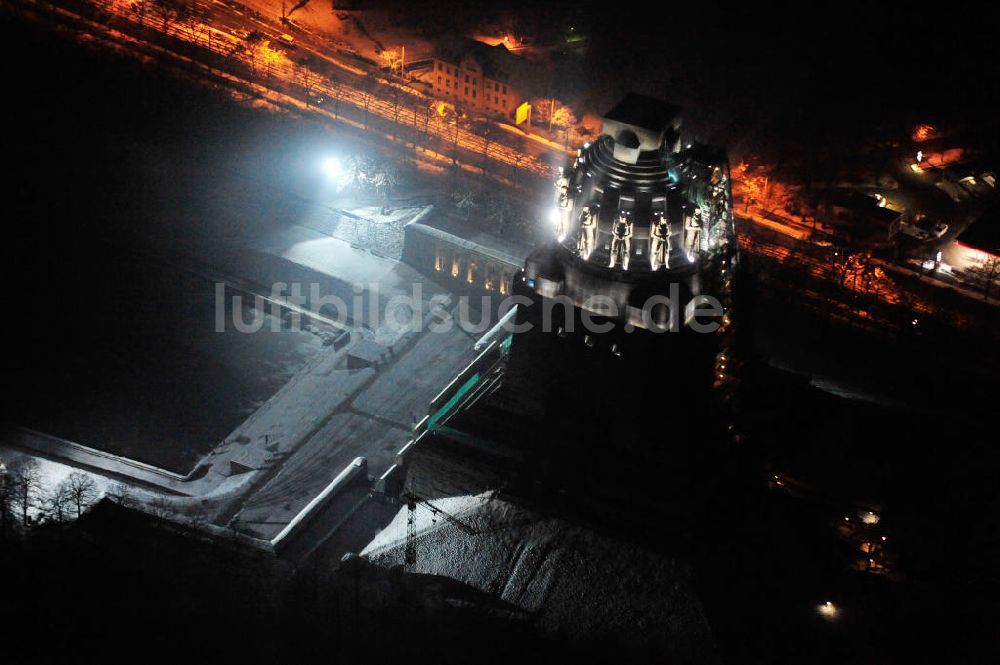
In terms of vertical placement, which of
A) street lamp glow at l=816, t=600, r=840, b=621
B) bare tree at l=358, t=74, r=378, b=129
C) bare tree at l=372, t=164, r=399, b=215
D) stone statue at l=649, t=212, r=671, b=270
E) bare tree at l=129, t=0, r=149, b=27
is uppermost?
bare tree at l=129, t=0, r=149, b=27

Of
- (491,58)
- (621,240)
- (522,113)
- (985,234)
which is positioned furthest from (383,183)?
(985,234)

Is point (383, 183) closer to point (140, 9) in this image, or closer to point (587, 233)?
point (140, 9)

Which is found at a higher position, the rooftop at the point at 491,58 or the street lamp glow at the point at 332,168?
the rooftop at the point at 491,58


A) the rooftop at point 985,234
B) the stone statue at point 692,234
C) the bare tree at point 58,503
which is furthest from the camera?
A: the rooftop at point 985,234

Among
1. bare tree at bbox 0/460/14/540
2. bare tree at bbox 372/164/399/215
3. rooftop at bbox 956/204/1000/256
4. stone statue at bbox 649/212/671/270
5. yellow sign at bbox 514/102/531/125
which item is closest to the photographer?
stone statue at bbox 649/212/671/270

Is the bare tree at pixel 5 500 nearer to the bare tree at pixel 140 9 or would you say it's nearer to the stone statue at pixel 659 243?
the stone statue at pixel 659 243

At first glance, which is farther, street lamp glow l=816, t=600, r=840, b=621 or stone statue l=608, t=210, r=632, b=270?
street lamp glow l=816, t=600, r=840, b=621

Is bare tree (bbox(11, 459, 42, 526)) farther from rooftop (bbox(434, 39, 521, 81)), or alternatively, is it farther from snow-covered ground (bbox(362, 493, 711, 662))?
rooftop (bbox(434, 39, 521, 81))

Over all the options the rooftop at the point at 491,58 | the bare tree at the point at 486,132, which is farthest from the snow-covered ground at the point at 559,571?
the rooftop at the point at 491,58

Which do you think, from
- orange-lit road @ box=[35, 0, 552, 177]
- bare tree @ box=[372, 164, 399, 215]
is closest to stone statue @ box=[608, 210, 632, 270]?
bare tree @ box=[372, 164, 399, 215]
